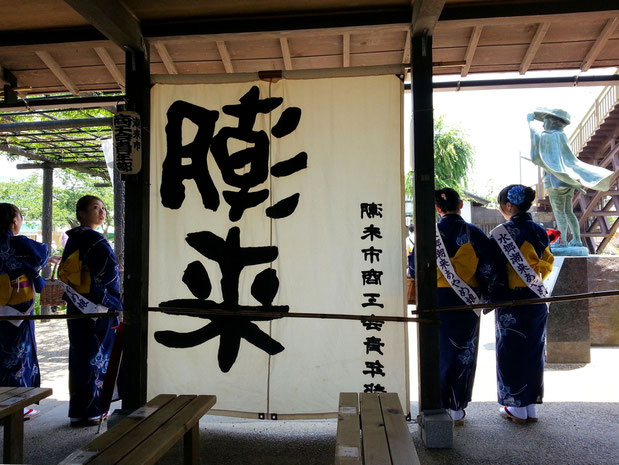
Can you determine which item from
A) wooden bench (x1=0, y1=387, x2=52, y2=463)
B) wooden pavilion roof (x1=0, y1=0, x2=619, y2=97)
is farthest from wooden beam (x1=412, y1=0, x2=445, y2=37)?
wooden bench (x1=0, y1=387, x2=52, y2=463)

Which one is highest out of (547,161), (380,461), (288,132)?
(547,161)

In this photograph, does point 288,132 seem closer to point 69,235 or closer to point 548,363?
point 69,235

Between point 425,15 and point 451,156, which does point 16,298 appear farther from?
point 451,156

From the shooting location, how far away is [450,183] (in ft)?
69.4

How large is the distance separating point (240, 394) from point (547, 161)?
268 inches

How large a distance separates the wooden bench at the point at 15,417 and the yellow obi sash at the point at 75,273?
1.16 metres

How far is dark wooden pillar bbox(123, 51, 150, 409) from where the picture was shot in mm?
3635

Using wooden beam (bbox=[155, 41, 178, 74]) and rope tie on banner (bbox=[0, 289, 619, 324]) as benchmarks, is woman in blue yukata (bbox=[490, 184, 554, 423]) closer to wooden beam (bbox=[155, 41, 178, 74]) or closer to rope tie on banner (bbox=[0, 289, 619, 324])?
rope tie on banner (bbox=[0, 289, 619, 324])

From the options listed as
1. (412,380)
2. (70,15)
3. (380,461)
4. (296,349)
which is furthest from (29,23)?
(412,380)

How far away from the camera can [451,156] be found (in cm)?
2080

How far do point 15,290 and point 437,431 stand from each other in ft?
12.0

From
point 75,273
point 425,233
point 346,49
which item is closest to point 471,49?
point 346,49

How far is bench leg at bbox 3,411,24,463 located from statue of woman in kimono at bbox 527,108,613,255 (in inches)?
306

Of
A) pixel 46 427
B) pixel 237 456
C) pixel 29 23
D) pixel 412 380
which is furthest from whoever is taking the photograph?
pixel 412 380
